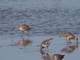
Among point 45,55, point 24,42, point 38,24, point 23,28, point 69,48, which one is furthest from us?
point 38,24

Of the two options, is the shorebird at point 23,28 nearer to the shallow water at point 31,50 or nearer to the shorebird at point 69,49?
the shallow water at point 31,50

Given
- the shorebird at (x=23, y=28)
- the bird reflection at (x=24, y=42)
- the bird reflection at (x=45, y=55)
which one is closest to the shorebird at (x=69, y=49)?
the bird reflection at (x=45, y=55)

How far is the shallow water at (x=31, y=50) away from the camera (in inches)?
405

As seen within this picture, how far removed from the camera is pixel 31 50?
36.3 feet

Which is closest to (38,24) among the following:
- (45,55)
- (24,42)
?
(24,42)

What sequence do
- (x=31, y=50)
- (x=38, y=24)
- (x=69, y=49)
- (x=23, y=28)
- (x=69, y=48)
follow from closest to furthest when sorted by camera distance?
(x=31, y=50) → (x=69, y=49) → (x=69, y=48) → (x=23, y=28) → (x=38, y=24)

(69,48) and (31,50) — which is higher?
(31,50)

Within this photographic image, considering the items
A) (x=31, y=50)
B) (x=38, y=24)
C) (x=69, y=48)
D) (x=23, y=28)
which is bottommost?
(x=38, y=24)

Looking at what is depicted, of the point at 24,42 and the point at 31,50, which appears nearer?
the point at 31,50

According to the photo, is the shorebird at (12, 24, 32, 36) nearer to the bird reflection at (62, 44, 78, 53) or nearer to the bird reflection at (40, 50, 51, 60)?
the bird reflection at (62, 44, 78, 53)

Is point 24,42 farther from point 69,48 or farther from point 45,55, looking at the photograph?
point 45,55

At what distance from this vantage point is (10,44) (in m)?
11.8

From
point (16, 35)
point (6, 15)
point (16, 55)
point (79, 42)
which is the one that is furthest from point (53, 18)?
point (16, 55)

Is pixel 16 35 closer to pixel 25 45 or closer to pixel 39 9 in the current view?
pixel 25 45
